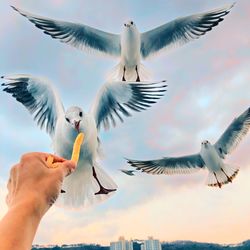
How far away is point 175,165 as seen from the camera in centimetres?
504

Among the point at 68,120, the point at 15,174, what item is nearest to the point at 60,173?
the point at 15,174

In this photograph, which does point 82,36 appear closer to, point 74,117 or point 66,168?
point 74,117

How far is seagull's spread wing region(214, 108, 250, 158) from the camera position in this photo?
4.75 meters

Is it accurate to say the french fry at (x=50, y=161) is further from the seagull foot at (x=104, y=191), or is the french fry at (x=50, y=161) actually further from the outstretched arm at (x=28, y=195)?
the seagull foot at (x=104, y=191)

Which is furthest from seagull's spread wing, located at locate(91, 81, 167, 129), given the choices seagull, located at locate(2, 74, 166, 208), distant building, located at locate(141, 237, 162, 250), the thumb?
distant building, located at locate(141, 237, 162, 250)

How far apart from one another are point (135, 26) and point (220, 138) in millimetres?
1412

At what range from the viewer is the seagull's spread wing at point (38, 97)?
165 inches

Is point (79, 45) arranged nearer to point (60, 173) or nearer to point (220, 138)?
point (220, 138)

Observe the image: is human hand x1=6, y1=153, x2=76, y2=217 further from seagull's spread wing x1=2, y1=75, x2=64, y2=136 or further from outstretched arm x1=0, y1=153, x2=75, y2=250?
seagull's spread wing x1=2, y1=75, x2=64, y2=136

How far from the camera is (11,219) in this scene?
30cm

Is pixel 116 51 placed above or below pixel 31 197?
above

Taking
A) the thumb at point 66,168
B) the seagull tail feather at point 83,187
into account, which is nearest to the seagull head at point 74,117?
the seagull tail feather at point 83,187

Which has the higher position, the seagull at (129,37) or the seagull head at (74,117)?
the seagull at (129,37)

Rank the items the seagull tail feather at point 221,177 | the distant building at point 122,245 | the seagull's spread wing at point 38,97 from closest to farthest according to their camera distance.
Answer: the seagull's spread wing at point 38,97
the seagull tail feather at point 221,177
the distant building at point 122,245
